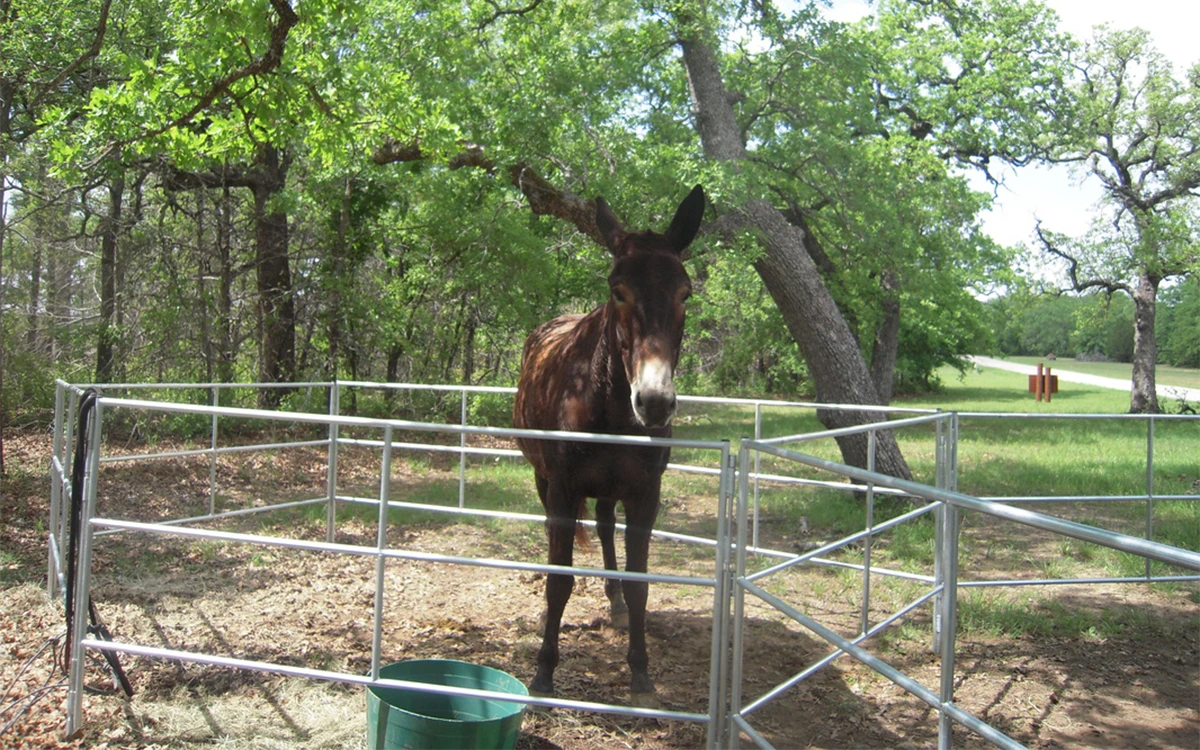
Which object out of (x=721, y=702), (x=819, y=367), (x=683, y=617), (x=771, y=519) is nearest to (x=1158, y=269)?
(x=819, y=367)

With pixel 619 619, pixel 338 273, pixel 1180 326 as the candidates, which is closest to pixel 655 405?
pixel 619 619

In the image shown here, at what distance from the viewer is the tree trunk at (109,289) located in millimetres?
10039

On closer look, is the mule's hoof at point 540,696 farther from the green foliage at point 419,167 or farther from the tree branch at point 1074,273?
the tree branch at point 1074,273

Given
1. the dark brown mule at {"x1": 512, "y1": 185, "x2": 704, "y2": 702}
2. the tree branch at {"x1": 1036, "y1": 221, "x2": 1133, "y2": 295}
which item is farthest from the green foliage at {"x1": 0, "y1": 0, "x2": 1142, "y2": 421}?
the tree branch at {"x1": 1036, "y1": 221, "x2": 1133, "y2": 295}

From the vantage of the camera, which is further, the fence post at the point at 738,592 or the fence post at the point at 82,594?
the fence post at the point at 82,594

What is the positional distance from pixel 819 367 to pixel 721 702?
5996 mm

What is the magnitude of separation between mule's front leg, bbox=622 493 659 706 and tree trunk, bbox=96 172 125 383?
8666mm

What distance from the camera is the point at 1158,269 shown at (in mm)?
19984

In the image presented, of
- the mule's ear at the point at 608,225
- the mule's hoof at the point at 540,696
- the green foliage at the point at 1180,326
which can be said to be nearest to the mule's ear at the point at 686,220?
the mule's ear at the point at 608,225

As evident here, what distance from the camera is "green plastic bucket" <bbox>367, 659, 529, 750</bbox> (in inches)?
109

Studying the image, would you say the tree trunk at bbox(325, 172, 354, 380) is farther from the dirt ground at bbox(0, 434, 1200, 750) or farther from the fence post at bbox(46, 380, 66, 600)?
the fence post at bbox(46, 380, 66, 600)

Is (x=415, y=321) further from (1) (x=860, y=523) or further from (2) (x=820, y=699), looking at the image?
(2) (x=820, y=699)

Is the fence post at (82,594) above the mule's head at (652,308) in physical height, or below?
below

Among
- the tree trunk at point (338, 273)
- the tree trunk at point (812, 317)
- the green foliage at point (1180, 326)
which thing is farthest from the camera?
the green foliage at point (1180, 326)
